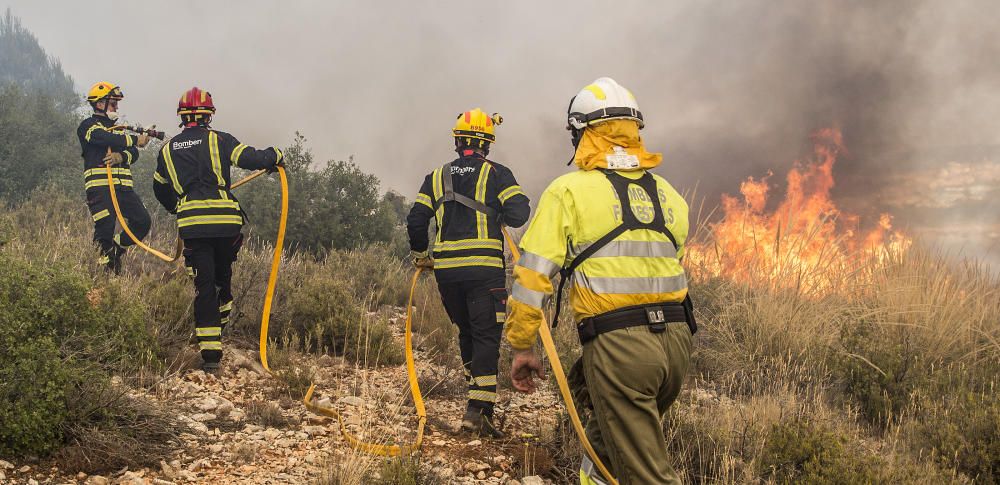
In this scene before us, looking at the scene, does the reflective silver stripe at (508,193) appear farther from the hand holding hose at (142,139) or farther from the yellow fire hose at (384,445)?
the hand holding hose at (142,139)

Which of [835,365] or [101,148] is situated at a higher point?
[101,148]

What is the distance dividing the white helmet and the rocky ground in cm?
216

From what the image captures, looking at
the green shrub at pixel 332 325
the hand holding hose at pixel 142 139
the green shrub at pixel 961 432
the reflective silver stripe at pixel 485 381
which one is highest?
the hand holding hose at pixel 142 139

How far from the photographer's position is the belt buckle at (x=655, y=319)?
3.20 meters

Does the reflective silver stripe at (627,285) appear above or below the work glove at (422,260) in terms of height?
below

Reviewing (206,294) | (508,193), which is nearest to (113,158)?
(206,294)

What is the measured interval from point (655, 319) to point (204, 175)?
4668 millimetres

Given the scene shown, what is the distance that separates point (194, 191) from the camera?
21.0 ft

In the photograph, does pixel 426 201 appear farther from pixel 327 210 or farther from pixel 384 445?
pixel 327 210

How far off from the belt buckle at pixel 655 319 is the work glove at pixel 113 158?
8381 mm

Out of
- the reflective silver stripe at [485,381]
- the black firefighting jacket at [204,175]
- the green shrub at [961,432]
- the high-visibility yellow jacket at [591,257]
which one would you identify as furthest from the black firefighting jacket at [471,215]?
the green shrub at [961,432]

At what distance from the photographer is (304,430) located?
17.2 ft

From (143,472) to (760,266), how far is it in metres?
6.68

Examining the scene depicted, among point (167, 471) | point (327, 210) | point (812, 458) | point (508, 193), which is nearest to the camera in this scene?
point (167, 471)
